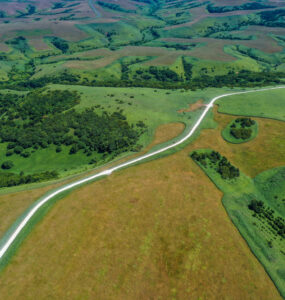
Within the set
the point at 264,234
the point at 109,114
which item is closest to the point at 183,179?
the point at 264,234

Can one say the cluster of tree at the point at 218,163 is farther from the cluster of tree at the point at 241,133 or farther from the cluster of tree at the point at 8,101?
the cluster of tree at the point at 8,101

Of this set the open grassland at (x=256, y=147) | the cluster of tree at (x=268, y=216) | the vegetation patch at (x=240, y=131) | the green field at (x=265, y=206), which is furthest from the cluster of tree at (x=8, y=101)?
the cluster of tree at (x=268, y=216)

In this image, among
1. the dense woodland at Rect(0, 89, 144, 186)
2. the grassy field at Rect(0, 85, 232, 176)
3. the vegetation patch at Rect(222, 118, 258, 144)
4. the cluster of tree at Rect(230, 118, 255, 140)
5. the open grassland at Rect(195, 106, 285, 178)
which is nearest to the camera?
the open grassland at Rect(195, 106, 285, 178)

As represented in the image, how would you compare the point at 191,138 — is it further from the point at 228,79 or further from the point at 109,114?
the point at 228,79

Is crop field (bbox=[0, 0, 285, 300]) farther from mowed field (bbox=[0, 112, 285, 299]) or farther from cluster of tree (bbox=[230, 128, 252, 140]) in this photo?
cluster of tree (bbox=[230, 128, 252, 140])

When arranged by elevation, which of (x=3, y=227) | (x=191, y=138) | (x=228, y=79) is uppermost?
(x=3, y=227)

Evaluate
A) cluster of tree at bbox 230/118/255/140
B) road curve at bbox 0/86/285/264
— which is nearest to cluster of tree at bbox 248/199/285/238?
road curve at bbox 0/86/285/264
